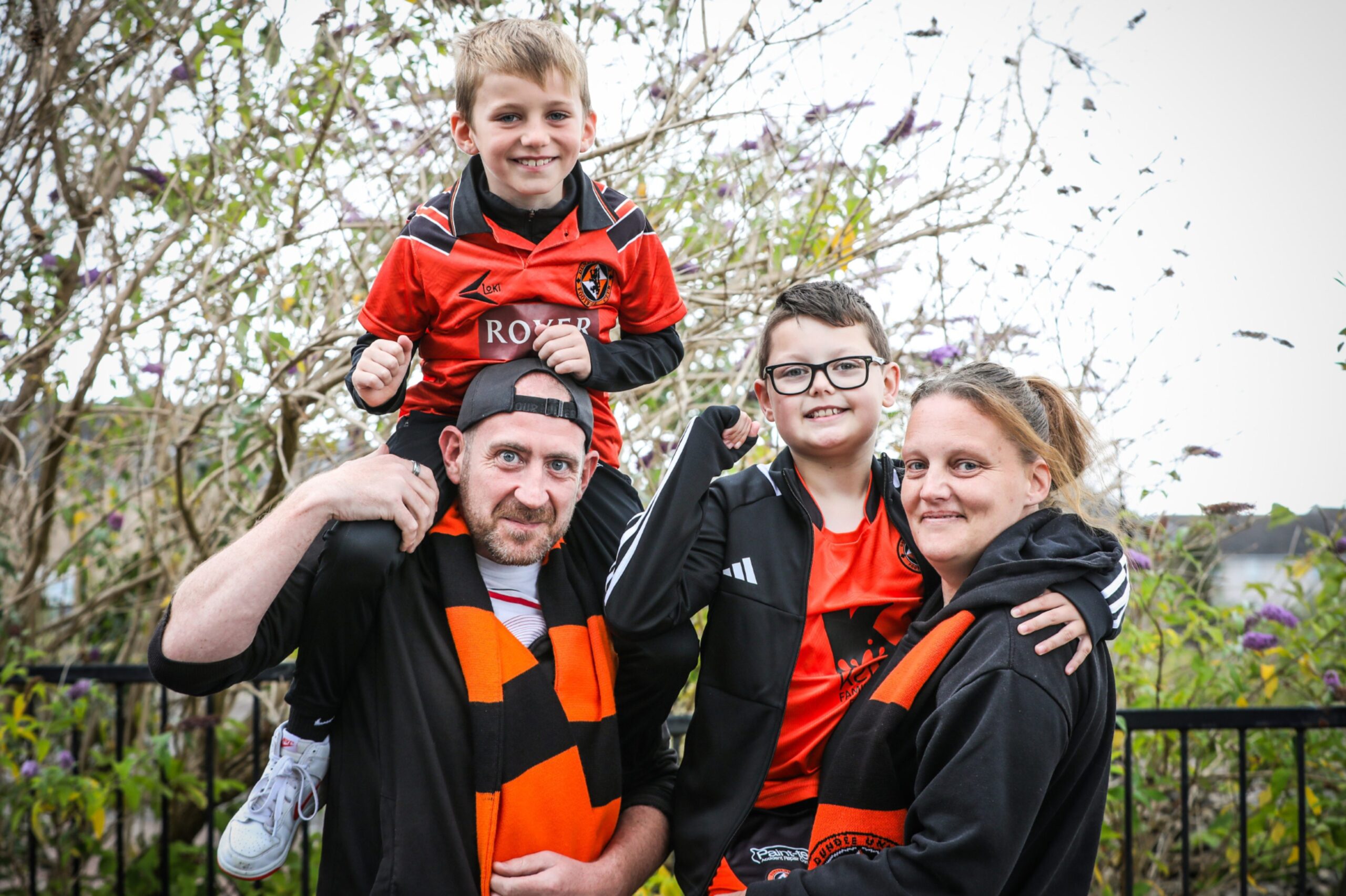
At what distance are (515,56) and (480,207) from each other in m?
0.36

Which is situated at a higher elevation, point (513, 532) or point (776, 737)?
point (513, 532)

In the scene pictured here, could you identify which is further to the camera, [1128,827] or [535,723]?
[1128,827]

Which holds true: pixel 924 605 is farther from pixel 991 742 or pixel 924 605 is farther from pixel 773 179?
pixel 773 179

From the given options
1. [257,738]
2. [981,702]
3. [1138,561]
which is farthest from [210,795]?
[1138,561]

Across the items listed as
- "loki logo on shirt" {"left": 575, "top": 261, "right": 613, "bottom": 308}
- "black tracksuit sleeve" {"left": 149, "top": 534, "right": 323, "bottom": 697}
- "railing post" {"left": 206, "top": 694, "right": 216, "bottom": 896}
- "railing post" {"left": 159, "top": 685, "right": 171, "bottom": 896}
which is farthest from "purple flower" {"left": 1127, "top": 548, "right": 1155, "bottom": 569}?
"railing post" {"left": 159, "top": 685, "right": 171, "bottom": 896}

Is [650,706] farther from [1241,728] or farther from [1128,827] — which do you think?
[1241,728]

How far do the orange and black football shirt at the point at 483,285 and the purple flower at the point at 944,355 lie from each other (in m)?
1.61

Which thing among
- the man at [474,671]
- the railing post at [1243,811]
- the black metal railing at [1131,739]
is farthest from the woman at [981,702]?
the railing post at [1243,811]

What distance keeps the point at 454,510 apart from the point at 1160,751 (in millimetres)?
2930

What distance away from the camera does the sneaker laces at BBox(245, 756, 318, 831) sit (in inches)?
77.0

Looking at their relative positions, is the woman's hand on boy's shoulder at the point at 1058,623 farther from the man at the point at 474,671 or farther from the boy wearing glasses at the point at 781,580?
the man at the point at 474,671

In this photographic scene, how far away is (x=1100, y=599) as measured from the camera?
1667mm

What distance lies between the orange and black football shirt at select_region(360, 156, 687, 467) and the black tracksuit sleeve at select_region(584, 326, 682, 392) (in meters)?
0.08

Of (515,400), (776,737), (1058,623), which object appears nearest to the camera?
(1058,623)
